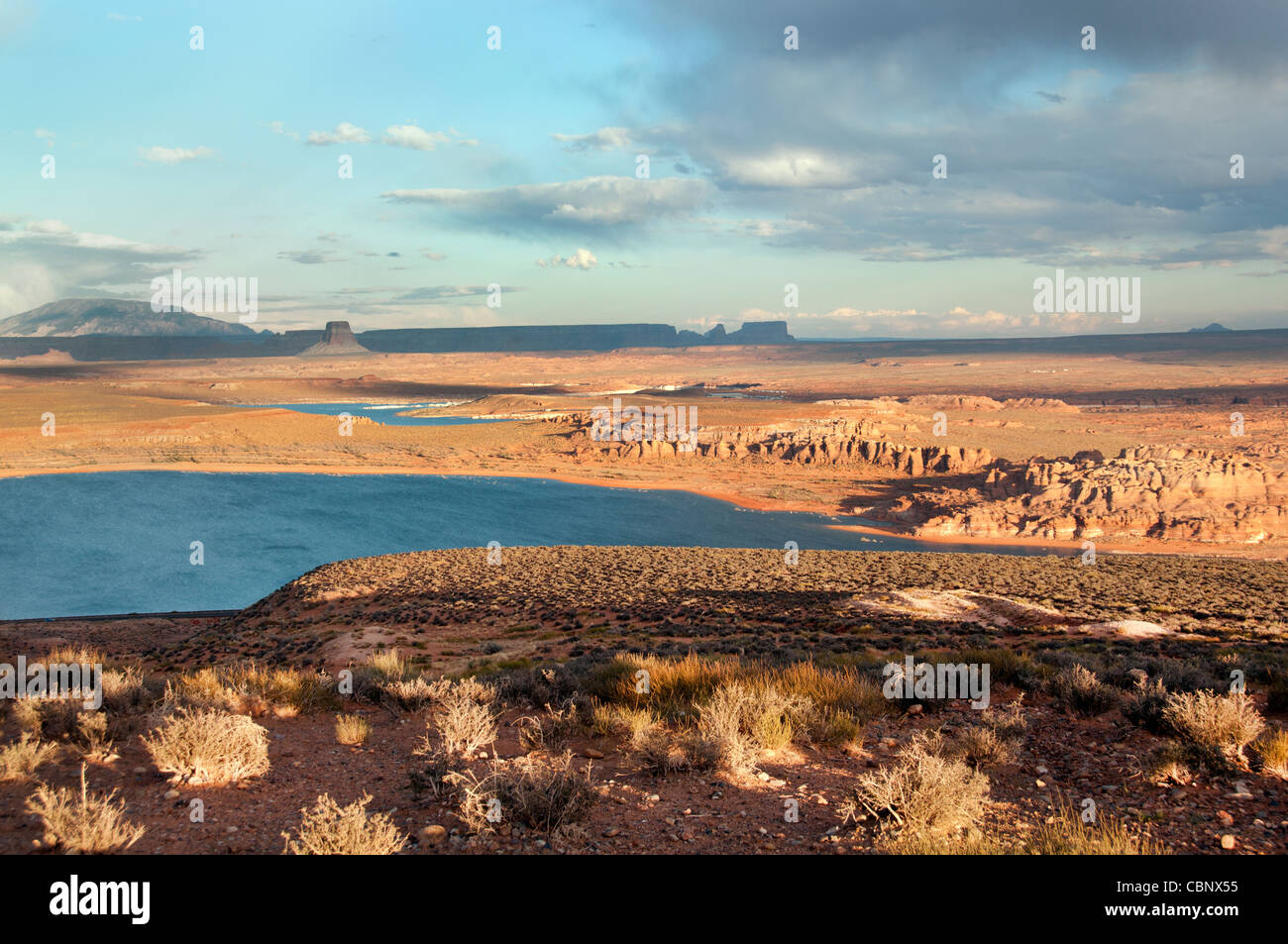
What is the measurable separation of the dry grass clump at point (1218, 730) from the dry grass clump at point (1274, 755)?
0.09 meters

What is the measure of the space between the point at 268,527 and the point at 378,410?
84.7m

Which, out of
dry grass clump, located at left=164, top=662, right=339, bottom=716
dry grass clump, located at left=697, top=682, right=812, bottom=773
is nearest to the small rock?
dry grass clump, located at left=697, top=682, right=812, bottom=773

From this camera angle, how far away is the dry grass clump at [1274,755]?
17.8 feet

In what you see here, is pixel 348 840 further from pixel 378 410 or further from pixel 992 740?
pixel 378 410

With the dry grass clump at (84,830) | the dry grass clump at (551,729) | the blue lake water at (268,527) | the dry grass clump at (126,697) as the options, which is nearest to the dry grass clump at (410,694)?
the dry grass clump at (551,729)

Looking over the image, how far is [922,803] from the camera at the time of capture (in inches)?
187

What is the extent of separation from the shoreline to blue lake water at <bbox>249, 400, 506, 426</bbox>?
112 ft

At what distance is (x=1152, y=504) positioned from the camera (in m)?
42.9

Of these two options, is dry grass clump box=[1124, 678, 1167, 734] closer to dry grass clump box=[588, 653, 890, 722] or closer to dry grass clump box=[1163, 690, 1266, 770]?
dry grass clump box=[1163, 690, 1266, 770]

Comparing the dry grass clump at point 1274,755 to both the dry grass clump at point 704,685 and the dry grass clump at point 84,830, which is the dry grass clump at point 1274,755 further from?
the dry grass clump at point 84,830

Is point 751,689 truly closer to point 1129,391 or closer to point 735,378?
point 1129,391

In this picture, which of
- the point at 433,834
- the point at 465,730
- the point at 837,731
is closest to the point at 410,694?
the point at 465,730

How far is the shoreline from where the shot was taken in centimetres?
3957

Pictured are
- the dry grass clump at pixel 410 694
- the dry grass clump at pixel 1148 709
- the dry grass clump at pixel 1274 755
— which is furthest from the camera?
the dry grass clump at pixel 410 694
